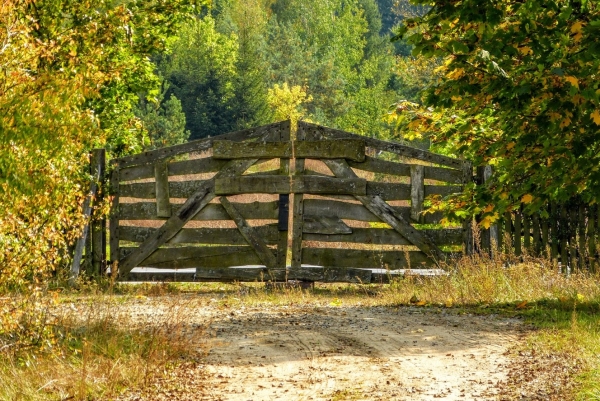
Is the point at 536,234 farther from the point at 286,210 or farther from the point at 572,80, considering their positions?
the point at 572,80

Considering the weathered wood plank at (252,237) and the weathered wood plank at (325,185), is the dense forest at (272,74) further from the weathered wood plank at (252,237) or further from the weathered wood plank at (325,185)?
the weathered wood plank at (252,237)

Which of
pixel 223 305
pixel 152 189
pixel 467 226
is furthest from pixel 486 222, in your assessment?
pixel 152 189

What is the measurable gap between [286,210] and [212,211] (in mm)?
1193

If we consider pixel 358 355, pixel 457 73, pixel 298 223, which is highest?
pixel 457 73

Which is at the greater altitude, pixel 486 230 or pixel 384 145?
pixel 384 145

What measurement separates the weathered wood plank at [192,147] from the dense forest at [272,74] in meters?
22.5

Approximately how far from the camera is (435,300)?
11422 mm

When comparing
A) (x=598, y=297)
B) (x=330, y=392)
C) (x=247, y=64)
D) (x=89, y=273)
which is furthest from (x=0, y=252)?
(x=247, y=64)

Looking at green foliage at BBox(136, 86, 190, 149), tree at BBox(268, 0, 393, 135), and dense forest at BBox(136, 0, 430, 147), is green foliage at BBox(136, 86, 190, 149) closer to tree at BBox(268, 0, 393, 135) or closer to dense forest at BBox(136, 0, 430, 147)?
dense forest at BBox(136, 0, 430, 147)

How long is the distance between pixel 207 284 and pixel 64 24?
5.68 meters

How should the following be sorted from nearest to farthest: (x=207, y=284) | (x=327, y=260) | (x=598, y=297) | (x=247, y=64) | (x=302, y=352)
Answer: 1. (x=302, y=352)
2. (x=598, y=297)
3. (x=327, y=260)
4. (x=207, y=284)
5. (x=247, y=64)

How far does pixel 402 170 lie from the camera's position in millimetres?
14125

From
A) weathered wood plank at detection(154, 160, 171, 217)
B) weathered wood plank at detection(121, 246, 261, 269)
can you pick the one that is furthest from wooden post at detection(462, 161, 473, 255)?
weathered wood plank at detection(154, 160, 171, 217)

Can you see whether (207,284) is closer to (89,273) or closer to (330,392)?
(89,273)
